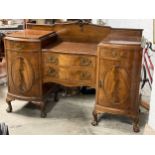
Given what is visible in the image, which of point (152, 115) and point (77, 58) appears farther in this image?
point (77, 58)

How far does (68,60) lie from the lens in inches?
86.3

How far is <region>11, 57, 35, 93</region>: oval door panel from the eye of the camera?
2.30 metres

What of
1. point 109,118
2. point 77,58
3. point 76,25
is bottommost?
point 109,118

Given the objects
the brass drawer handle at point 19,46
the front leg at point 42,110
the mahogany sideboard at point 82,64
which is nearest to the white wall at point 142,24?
the mahogany sideboard at point 82,64

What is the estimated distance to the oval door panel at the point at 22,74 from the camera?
90.4 inches

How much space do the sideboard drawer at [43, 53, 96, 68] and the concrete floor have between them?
575 millimetres

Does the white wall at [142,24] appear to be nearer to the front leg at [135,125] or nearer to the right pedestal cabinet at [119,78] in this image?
the right pedestal cabinet at [119,78]

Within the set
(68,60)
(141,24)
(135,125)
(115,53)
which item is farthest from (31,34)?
(135,125)

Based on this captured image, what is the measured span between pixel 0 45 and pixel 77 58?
1.89 m

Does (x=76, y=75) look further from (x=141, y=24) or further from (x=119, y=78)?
(x=141, y=24)
